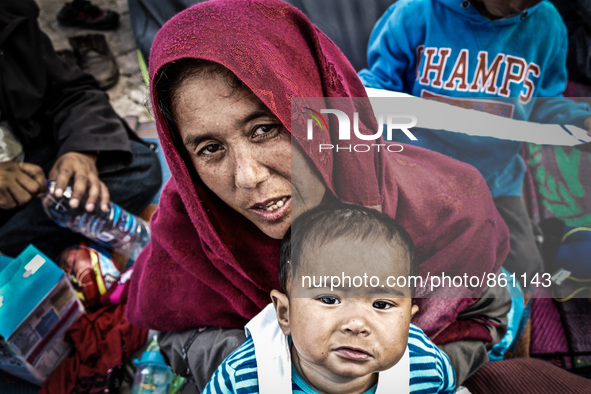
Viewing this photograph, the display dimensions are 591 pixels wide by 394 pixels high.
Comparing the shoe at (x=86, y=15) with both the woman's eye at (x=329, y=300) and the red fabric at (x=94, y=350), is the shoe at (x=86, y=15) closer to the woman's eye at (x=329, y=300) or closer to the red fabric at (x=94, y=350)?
the red fabric at (x=94, y=350)

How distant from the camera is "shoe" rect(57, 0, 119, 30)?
1874 mm

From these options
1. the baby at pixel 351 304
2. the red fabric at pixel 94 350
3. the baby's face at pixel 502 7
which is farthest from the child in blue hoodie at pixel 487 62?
the red fabric at pixel 94 350

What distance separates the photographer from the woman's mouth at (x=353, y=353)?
376 mm

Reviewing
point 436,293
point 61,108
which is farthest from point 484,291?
point 61,108

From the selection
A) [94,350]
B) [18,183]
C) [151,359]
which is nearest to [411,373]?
[151,359]

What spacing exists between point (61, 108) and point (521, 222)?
4.08 ft

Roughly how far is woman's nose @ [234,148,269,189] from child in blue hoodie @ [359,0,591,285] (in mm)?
296

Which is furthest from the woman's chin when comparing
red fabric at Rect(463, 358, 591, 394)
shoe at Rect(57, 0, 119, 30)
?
shoe at Rect(57, 0, 119, 30)

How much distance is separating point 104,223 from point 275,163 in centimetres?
92

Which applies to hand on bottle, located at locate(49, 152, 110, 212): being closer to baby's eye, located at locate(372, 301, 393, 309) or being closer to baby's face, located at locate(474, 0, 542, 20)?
baby's eye, located at locate(372, 301, 393, 309)

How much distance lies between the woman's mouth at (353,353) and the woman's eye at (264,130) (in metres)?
0.25

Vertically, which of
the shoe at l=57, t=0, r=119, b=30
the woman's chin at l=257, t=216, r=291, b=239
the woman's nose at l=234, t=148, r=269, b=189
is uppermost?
the shoe at l=57, t=0, r=119, b=30

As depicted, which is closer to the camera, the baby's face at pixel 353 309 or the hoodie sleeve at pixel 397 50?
the baby's face at pixel 353 309

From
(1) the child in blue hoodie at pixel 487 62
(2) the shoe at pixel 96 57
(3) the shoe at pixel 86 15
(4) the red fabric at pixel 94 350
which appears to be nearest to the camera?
(1) the child in blue hoodie at pixel 487 62
